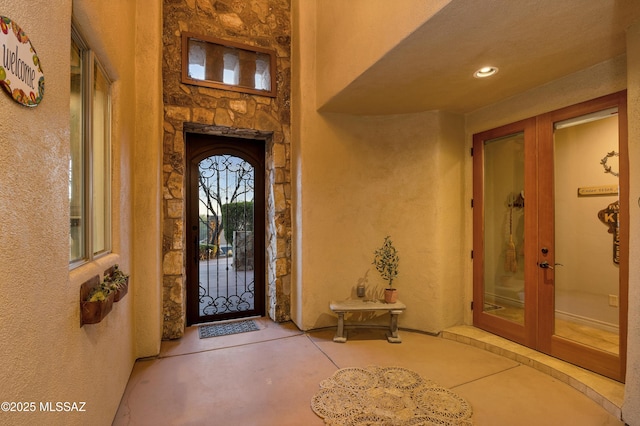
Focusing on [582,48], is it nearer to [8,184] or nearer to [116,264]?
[8,184]

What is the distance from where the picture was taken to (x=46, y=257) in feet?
3.65

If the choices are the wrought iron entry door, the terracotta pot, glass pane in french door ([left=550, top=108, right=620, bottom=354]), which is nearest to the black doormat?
the wrought iron entry door

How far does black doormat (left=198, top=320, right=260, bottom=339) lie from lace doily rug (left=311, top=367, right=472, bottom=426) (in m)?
1.45

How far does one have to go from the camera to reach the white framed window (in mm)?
1618

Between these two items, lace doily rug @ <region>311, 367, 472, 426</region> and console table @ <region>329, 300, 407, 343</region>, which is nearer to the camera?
lace doily rug @ <region>311, 367, 472, 426</region>

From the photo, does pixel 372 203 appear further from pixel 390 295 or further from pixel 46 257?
pixel 46 257

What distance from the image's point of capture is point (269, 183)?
3869 mm

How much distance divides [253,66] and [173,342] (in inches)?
135

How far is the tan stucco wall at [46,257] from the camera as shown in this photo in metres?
0.90

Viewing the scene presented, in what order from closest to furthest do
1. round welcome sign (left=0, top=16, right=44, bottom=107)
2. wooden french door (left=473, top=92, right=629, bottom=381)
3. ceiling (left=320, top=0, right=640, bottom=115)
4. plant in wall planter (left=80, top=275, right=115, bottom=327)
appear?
round welcome sign (left=0, top=16, right=44, bottom=107)
plant in wall planter (left=80, top=275, right=115, bottom=327)
ceiling (left=320, top=0, right=640, bottom=115)
wooden french door (left=473, top=92, right=629, bottom=381)

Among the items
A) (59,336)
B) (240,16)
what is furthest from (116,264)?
(240,16)

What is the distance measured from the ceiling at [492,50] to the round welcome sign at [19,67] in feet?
6.79

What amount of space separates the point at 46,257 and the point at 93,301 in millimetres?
427

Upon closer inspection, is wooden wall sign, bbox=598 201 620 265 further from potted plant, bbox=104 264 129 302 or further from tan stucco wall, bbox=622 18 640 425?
potted plant, bbox=104 264 129 302
